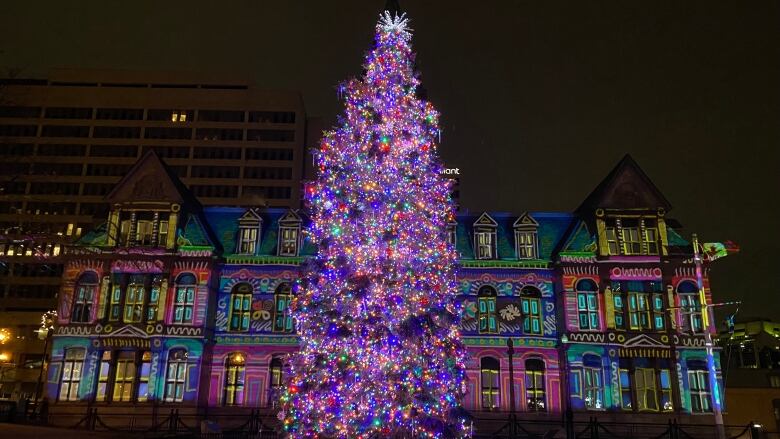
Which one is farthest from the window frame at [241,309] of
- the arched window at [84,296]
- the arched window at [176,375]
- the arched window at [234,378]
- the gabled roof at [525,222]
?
the gabled roof at [525,222]

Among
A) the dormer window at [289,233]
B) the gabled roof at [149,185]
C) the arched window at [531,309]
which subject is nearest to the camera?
the arched window at [531,309]

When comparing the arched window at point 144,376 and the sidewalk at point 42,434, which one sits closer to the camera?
the sidewalk at point 42,434

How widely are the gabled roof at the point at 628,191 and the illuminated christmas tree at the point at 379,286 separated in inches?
692

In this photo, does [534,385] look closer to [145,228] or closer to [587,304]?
[587,304]

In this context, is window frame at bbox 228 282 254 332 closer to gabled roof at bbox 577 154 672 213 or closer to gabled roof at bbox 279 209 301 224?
gabled roof at bbox 279 209 301 224

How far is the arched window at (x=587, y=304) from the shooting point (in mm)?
31869

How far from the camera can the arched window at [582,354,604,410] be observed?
30.5 meters

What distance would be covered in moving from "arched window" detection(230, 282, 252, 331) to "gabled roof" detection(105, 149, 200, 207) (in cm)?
619

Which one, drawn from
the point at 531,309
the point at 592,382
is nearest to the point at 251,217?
the point at 531,309

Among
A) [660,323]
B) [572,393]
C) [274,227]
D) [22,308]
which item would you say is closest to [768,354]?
[660,323]

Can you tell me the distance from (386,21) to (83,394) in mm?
25553

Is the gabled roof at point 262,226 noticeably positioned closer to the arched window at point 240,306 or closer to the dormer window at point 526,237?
the arched window at point 240,306

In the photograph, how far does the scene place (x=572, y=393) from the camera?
1202 inches

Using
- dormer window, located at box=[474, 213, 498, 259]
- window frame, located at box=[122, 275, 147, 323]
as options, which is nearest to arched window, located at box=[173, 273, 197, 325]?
window frame, located at box=[122, 275, 147, 323]
